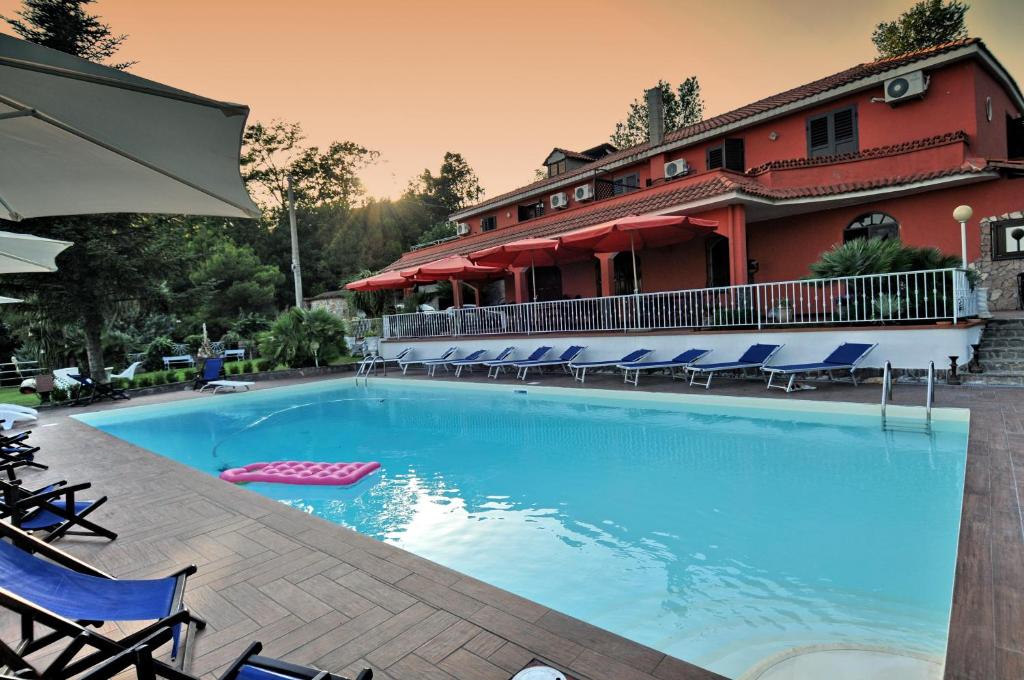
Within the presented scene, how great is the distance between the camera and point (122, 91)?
7.42 feet

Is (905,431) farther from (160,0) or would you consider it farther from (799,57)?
(799,57)

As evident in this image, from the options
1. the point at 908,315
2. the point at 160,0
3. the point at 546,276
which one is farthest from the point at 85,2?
the point at 908,315

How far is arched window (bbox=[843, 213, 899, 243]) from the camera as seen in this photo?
13.7 metres

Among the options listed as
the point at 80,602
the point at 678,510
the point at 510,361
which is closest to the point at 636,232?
the point at 510,361

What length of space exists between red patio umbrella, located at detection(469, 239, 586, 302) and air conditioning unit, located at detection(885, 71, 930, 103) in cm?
898

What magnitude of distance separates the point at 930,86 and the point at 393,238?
37.0 metres

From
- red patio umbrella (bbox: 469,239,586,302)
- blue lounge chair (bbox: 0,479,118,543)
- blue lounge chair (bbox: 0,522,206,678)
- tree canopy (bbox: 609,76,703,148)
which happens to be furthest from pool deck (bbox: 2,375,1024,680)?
tree canopy (bbox: 609,76,703,148)

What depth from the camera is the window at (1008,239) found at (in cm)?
1260

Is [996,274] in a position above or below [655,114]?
below

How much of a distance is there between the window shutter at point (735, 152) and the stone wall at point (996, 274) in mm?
6368

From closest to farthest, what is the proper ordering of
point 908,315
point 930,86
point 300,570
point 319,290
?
point 300,570 < point 908,315 < point 930,86 < point 319,290

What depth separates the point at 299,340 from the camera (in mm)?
19219

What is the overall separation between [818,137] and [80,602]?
714 inches

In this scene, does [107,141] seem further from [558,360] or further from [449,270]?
[449,270]
